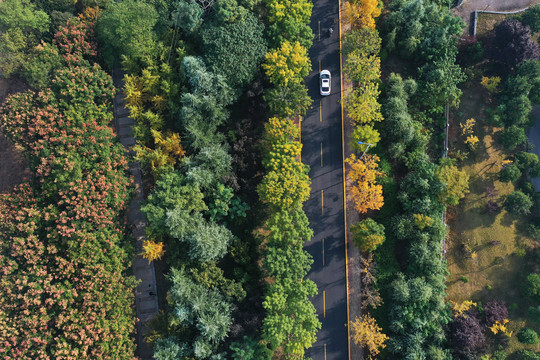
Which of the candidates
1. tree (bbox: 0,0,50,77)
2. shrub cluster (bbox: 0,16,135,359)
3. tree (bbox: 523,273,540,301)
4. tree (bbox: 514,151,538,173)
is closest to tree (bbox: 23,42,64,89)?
shrub cluster (bbox: 0,16,135,359)

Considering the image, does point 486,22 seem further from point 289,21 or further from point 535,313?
point 535,313

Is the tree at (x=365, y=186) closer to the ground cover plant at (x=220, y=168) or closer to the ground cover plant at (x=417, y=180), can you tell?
the ground cover plant at (x=417, y=180)

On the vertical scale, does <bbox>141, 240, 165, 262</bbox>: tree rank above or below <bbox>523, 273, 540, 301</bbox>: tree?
above

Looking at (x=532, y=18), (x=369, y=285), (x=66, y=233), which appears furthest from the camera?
(x=369, y=285)

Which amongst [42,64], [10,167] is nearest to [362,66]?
[42,64]

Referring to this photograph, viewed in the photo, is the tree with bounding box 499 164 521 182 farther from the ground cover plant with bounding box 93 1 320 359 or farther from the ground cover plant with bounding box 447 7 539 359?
the ground cover plant with bounding box 93 1 320 359
